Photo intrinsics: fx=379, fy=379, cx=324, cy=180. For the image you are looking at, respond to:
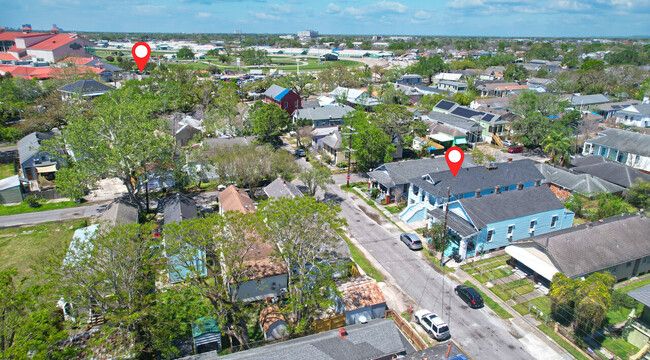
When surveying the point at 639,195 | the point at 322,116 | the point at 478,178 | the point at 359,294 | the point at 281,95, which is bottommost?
the point at 359,294

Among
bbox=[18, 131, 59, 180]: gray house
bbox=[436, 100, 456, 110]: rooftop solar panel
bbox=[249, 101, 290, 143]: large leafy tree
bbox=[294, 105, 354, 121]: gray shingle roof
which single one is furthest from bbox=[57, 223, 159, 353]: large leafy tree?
bbox=[436, 100, 456, 110]: rooftop solar panel

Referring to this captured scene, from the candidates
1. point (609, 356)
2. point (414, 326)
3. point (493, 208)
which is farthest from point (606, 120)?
point (414, 326)

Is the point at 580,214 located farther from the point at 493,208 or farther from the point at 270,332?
the point at 270,332

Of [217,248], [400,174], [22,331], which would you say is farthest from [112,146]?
[400,174]

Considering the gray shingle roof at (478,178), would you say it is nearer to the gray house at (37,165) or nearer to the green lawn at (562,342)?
the green lawn at (562,342)

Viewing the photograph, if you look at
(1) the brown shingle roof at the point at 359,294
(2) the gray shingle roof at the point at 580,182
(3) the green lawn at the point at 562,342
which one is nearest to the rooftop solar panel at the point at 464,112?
(2) the gray shingle roof at the point at 580,182

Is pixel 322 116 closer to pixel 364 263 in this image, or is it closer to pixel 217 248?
pixel 364 263
